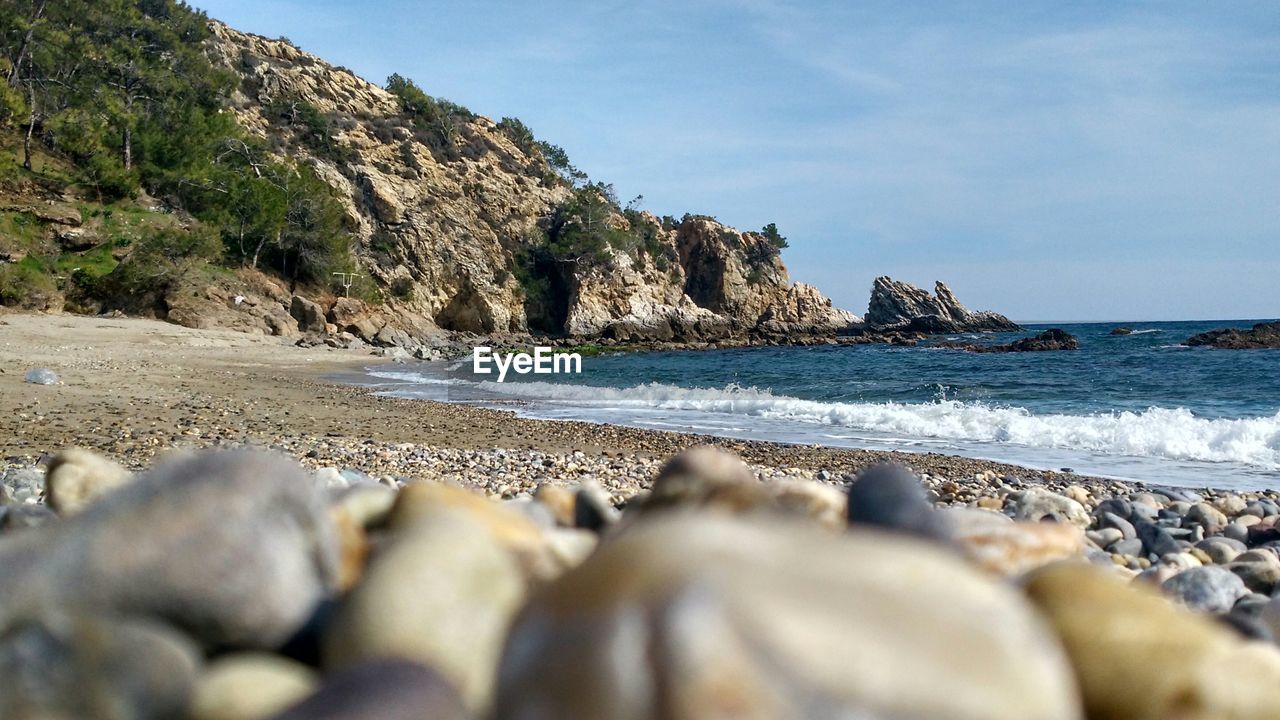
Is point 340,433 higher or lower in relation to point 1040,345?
lower

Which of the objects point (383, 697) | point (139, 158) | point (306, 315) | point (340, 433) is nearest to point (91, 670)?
point (383, 697)

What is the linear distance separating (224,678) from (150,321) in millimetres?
31380

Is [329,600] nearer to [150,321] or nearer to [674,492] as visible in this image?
[674,492]

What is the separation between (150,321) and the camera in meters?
28.7

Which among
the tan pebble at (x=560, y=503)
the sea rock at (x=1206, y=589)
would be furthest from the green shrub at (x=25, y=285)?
the sea rock at (x=1206, y=589)

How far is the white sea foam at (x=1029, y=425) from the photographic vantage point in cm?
1191

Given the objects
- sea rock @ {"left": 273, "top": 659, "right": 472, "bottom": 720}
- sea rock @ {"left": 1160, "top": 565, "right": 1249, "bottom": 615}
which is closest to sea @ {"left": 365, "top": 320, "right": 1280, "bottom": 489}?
sea rock @ {"left": 1160, "top": 565, "right": 1249, "bottom": 615}

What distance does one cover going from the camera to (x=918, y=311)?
82.8m

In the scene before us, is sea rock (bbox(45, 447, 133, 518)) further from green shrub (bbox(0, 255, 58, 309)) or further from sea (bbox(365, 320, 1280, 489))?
green shrub (bbox(0, 255, 58, 309))

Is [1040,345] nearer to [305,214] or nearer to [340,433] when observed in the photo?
[305,214]

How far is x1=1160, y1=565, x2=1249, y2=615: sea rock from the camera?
318 cm

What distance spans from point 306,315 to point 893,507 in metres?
39.0

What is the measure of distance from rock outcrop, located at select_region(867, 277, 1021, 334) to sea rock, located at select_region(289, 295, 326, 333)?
56146mm

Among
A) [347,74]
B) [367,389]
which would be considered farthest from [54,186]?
[347,74]
